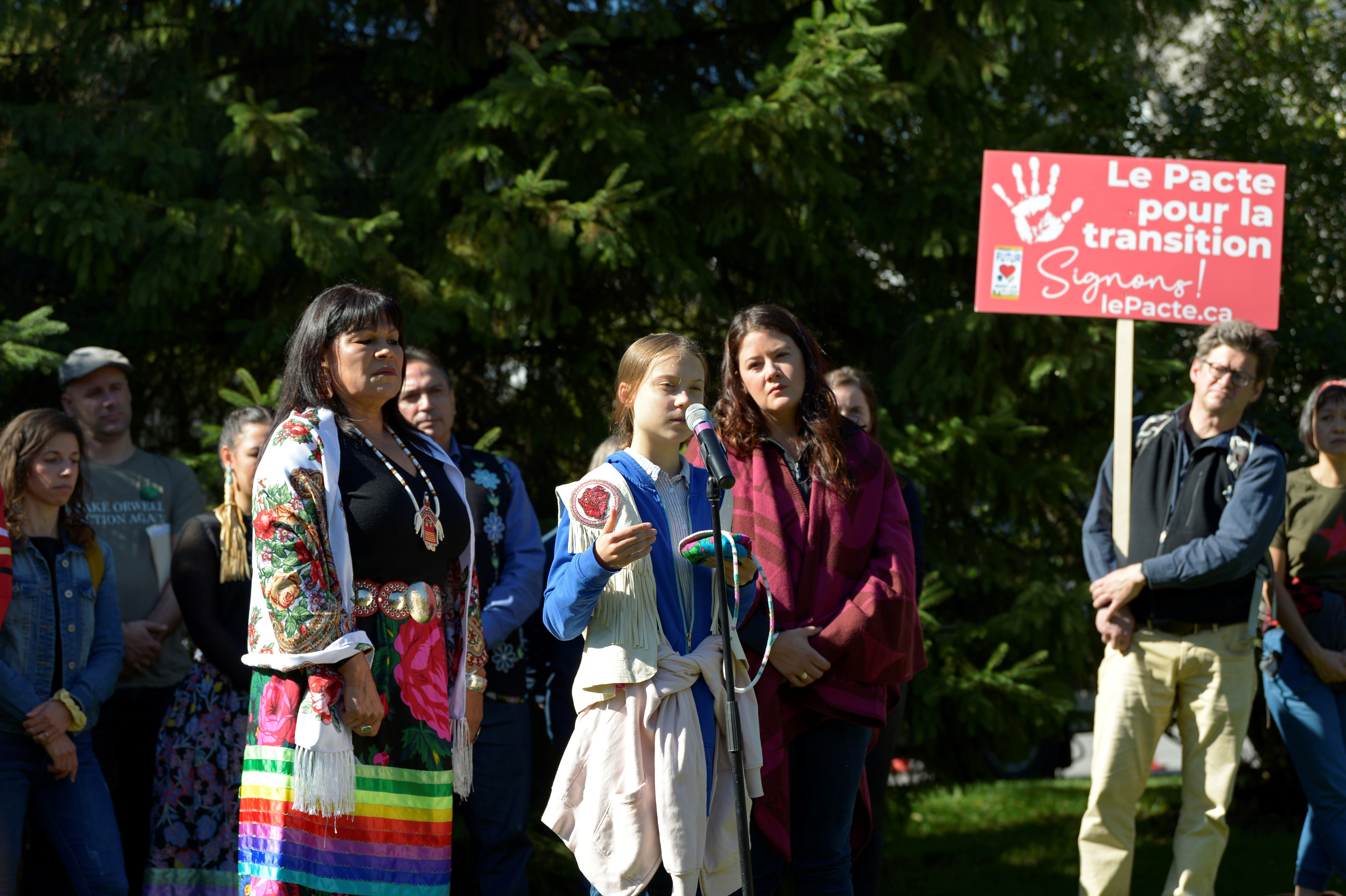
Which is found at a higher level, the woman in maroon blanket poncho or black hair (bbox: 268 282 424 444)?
black hair (bbox: 268 282 424 444)

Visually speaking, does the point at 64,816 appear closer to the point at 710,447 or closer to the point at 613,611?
the point at 613,611

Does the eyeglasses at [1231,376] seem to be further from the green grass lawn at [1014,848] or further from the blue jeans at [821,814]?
the green grass lawn at [1014,848]

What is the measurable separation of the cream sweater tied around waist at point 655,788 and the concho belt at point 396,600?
0.46 metres

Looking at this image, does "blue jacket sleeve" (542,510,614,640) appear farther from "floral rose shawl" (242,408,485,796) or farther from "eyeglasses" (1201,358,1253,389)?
"eyeglasses" (1201,358,1253,389)

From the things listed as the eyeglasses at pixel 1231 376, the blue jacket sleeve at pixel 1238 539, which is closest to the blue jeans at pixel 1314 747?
the blue jacket sleeve at pixel 1238 539

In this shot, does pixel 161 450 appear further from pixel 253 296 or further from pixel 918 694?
pixel 918 694

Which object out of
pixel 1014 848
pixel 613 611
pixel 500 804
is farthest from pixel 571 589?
pixel 1014 848

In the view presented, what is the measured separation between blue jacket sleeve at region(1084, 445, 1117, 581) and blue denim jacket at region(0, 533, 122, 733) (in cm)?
344

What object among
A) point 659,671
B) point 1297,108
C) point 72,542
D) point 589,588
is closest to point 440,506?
point 589,588

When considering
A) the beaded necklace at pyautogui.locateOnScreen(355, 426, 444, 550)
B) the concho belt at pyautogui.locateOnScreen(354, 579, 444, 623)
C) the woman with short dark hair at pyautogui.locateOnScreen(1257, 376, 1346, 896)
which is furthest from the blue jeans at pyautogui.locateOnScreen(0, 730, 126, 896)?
the woman with short dark hair at pyautogui.locateOnScreen(1257, 376, 1346, 896)

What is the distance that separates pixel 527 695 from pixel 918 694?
1.93 m

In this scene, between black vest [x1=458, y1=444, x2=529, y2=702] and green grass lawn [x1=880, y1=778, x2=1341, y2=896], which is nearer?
black vest [x1=458, y1=444, x2=529, y2=702]

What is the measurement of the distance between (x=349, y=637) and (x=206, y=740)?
1531 mm

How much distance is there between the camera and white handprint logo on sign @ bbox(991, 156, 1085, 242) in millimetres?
4812
